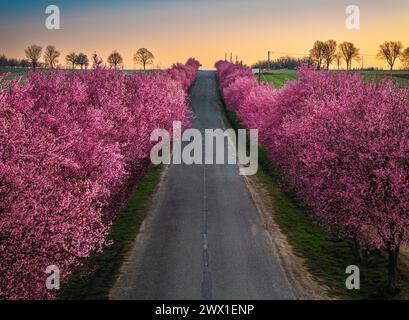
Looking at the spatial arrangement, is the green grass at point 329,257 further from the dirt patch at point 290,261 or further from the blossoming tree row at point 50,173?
the blossoming tree row at point 50,173

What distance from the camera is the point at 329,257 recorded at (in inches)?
1103

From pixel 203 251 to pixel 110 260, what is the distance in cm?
531

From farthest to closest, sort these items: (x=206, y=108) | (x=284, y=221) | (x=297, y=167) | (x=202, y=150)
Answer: (x=206, y=108)
(x=202, y=150)
(x=297, y=167)
(x=284, y=221)

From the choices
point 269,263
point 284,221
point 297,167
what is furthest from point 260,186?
point 269,263

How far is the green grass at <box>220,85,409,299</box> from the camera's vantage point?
78.0 feet

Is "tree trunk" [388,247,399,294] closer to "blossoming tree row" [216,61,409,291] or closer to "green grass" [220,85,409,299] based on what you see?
"blossoming tree row" [216,61,409,291]

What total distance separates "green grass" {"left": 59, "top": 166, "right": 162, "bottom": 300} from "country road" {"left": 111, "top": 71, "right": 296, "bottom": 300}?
0.58 metres

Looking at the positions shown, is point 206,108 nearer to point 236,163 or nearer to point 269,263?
point 236,163

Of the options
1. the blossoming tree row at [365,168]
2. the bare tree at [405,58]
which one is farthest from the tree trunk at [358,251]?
the bare tree at [405,58]

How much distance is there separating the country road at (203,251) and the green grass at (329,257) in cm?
198

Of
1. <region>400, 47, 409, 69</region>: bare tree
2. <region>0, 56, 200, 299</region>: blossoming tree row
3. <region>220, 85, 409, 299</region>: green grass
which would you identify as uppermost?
<region>400, 47, 409, 69</region>: bare tree

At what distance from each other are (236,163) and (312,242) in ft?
76.7

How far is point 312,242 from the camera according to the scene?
98.9 feet

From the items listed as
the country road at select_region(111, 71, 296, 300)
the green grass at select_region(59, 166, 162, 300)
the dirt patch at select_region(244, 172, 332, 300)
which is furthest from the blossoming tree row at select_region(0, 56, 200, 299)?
the dirt patch at select_region(244, 172, 332, 300)
